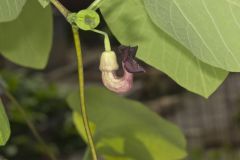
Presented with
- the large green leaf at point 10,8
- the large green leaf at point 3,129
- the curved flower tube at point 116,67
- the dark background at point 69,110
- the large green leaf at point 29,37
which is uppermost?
the large green leaf at point 10,8

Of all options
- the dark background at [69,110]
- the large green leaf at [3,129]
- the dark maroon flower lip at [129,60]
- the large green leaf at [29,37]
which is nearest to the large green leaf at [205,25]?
the dark maroon flower lip at [129,60]

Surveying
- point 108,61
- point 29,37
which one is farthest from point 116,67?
point 29,37

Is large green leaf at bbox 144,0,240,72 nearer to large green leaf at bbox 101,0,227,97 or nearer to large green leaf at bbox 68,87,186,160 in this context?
large green leaf at bbox 101,0,227,97

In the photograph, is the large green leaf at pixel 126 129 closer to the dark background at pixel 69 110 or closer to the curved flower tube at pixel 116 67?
the curved flower tube at pixel 116 67

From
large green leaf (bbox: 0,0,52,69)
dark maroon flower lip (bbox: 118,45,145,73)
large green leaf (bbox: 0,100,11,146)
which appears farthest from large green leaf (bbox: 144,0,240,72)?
large green leaf (bbox: 0,0,52,69)

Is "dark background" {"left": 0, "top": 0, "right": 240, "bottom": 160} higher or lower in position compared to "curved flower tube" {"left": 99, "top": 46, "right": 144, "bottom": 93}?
lower

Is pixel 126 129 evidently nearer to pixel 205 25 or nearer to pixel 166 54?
pixel 166 54

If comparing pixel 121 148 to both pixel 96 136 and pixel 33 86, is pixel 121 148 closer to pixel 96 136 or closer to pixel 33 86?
pixel 96 136
